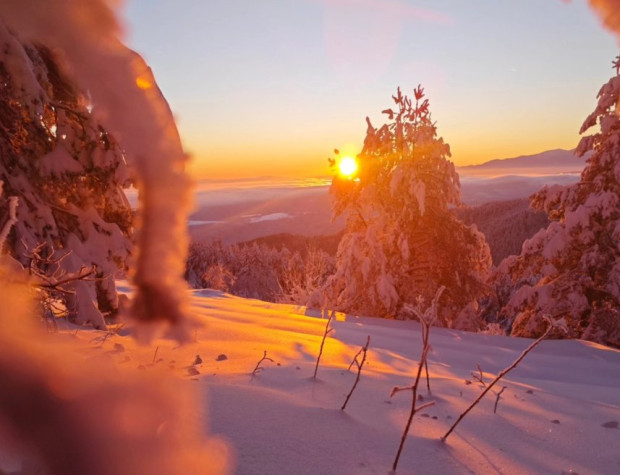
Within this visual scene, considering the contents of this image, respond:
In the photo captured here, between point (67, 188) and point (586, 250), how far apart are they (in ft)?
35.4

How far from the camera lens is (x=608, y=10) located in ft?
2.96

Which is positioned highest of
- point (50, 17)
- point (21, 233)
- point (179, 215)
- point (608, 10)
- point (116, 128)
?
point (608, 10)

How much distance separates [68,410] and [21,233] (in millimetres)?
5386

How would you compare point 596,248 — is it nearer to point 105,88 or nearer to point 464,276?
point 464,276

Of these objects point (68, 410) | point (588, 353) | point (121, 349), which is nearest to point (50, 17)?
point (68, 410)

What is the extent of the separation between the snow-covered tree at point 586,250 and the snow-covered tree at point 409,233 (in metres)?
1.81

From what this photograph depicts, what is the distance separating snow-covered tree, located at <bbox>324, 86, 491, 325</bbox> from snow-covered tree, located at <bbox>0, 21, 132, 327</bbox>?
8.18 m

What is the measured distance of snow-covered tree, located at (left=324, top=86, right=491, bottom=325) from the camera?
1268 cm

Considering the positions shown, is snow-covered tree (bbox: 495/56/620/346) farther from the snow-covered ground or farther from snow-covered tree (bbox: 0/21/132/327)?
snow-covered tree (bbox: 0/21/132/327)

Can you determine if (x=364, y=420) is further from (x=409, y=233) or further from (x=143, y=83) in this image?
(x=409, y=233)

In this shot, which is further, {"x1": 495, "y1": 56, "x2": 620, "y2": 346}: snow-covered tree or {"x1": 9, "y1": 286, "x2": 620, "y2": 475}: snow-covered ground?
{"x1": 495, "y1": 56, "x2": 620, "y2": 346}: snow-covered tree

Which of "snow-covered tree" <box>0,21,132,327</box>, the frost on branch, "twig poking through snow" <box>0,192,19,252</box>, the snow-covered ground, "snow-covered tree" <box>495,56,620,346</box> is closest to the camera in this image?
the frost on branch

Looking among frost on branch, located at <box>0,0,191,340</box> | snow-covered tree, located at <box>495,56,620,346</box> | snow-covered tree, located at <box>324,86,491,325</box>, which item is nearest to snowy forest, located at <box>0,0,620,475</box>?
frost on branch, located at <box>0,0,191,340</box>

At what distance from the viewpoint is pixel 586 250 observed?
412 inches
